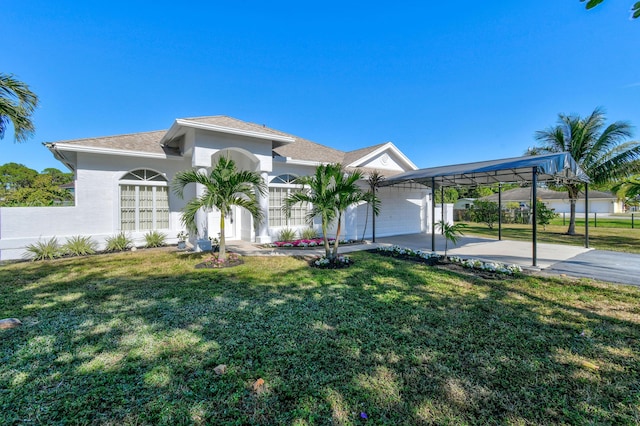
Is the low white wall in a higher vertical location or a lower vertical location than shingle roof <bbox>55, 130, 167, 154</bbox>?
lower

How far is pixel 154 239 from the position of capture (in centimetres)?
1130

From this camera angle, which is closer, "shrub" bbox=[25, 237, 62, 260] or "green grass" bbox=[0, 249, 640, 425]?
"green grass" bbox=[0, 249, 640, 425]

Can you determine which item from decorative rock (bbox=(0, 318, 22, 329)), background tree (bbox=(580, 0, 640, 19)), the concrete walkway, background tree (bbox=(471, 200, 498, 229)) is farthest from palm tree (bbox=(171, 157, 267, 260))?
background tree (bbox=(471, 200, 498, 229))

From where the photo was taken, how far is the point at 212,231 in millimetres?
12633

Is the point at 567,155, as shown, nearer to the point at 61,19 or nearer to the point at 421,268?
the point at 421,268

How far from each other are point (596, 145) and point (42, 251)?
2713 centimetres

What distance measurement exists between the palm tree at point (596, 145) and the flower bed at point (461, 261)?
12601 mm

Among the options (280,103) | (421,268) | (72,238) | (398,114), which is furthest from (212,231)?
(398,114)

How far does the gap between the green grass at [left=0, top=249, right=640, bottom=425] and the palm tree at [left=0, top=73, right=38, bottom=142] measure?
5292 millimetres

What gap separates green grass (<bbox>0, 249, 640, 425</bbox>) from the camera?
253 centimetres

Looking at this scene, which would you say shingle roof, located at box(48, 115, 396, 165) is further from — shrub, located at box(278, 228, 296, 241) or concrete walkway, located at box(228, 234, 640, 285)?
concrete walkway, located at box(228, 234, 640, 285)

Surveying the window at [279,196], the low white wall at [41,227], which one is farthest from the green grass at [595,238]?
the low white wall at [41,227]

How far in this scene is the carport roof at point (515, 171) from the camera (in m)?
8.36

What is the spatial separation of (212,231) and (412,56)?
1493cm
